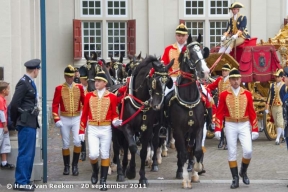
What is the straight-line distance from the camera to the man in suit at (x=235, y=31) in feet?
60.2

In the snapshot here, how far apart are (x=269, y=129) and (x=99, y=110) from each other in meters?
8.19

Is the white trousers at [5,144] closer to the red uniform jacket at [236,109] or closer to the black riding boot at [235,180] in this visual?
the red uniform jacket at [236,109]

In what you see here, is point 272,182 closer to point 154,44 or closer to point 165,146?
point 165,146

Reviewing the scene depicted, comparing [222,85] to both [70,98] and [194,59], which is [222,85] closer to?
[70,98]

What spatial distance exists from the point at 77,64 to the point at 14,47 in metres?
13.0

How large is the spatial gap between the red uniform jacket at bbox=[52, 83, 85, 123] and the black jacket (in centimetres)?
160

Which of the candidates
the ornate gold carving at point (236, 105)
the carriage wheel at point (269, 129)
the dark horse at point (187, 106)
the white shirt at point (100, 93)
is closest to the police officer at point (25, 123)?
the white shirt at point (100, 93)

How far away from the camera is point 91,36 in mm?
26484

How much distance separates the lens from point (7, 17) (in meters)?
12.6

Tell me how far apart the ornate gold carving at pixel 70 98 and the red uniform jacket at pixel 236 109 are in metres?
2.82

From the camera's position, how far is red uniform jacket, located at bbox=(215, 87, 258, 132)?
1207 cm

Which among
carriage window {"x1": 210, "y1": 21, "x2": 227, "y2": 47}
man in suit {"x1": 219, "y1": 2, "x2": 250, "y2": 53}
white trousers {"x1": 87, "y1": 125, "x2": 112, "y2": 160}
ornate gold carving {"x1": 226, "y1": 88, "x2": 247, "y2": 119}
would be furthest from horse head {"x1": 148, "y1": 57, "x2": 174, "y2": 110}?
carriage window {"x1": 210, "y1": 21, "x2": 227, "y2": 47}

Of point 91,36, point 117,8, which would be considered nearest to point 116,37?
point 91,36

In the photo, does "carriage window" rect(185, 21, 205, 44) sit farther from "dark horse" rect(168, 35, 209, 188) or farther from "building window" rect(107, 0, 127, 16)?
"dark horse" rect(168, 35, 209, 188)
